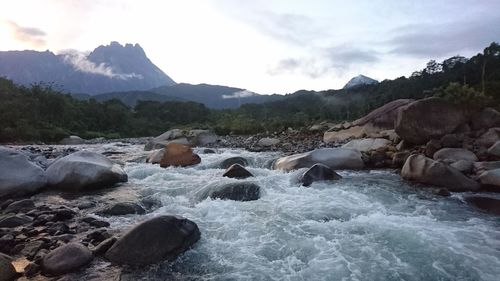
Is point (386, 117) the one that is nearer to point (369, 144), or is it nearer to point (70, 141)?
point (369, 144)

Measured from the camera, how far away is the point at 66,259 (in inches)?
273

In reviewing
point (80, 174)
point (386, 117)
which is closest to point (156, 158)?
point (80, 174)

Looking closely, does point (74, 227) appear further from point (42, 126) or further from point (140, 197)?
point (42, 126)

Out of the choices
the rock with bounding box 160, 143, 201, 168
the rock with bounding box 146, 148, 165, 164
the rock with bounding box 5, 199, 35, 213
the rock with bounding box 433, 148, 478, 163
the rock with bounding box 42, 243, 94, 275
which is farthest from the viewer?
the rock with bounding box 146, 148, 165, 164

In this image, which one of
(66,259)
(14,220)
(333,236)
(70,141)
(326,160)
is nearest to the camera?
(66,259)

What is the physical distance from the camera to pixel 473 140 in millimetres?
16859

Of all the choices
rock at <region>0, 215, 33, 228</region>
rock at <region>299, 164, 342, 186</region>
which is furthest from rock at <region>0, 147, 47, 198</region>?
rock at <region>299, 164, 342, 186</region>

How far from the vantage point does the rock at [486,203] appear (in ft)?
34.3

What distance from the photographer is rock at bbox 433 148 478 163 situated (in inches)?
598

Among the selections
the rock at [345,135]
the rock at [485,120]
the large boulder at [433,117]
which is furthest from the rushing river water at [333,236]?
the rock at [345,135]

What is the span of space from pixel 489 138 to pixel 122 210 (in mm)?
15559

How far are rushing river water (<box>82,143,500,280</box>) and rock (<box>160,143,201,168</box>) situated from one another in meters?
5.10

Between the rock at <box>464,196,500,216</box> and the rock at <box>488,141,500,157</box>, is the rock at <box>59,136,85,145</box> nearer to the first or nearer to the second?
the rock at <box>488,141,500,157</box>

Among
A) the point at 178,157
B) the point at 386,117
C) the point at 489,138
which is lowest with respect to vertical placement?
the point at 178,157
